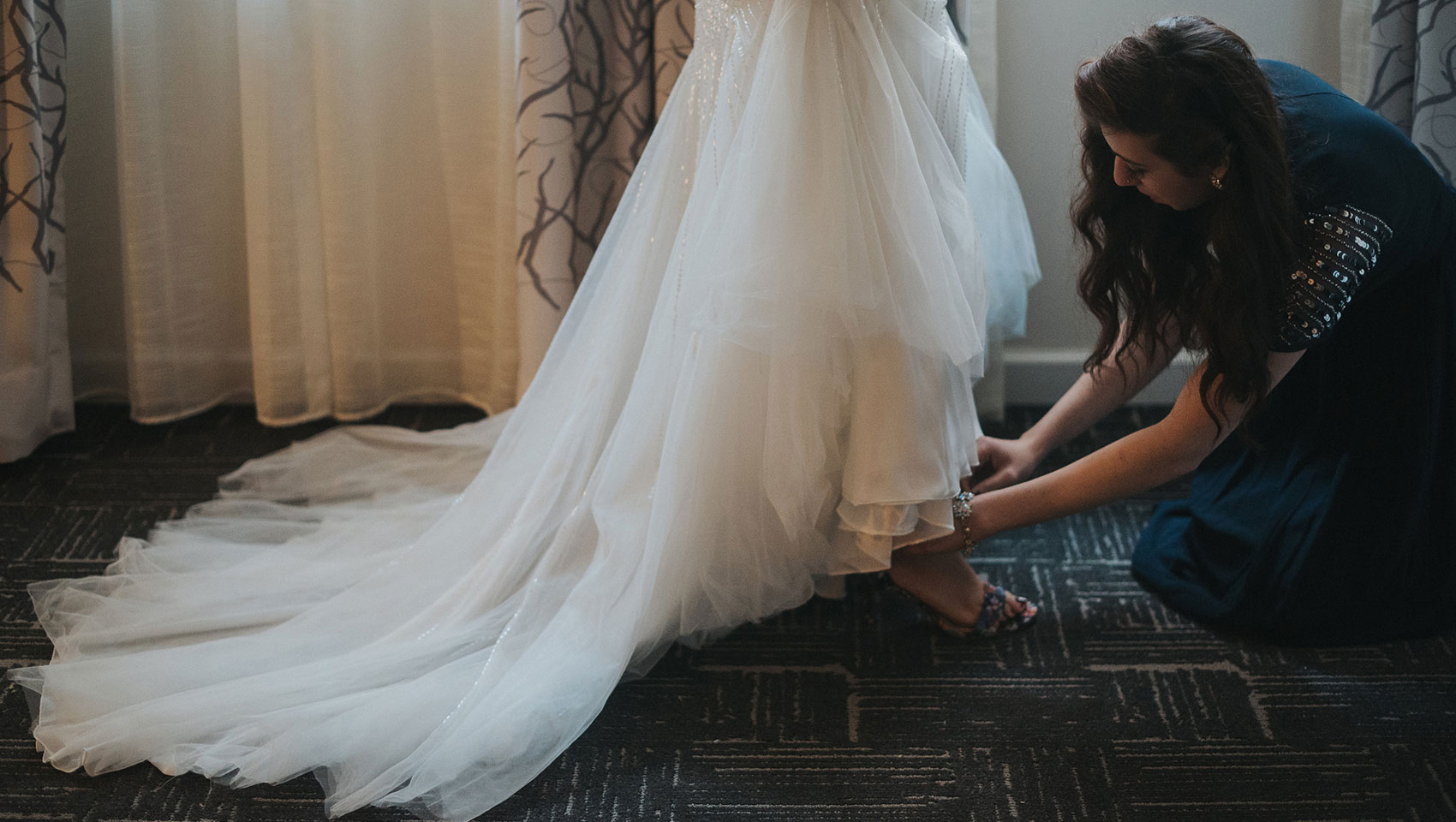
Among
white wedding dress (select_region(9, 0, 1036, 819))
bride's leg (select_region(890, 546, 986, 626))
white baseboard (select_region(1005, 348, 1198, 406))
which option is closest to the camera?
white wedding dress (select_region(9, 0, 1036, 819))

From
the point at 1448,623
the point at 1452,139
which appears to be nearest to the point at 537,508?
the point at 1448,623

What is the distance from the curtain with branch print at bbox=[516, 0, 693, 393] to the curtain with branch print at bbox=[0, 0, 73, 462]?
790 millimetres

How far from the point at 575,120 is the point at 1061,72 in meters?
0.86

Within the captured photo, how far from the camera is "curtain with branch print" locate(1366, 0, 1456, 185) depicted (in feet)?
6.20

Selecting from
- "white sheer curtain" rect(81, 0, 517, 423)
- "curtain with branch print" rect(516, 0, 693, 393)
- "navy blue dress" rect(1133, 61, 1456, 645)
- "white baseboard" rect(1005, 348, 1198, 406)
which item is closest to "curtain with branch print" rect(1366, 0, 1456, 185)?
"navy blue dress" rect(1133, 61, 1456, 645)

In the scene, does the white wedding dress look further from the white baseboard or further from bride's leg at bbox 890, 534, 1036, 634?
the white baseboard

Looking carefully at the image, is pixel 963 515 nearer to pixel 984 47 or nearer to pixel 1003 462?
pixel 1003 462

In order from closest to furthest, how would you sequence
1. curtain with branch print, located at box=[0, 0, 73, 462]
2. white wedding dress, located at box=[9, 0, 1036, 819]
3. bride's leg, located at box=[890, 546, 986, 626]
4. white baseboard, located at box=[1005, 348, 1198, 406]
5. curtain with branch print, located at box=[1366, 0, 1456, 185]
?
white wedding dress, located at box=[9, 0, 1036, 819] < bride's leg, located at box=[890, 546, 986, 626] < curtain with branch print, located at box=[1366, 0, 1456, 185] < curtain with branch print, located at box=[0, 0, 73, 462] < white baseboard, located at box=[1005, 348, 1198, 406]

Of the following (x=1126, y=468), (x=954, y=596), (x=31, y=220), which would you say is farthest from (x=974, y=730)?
(x=31, y=220)

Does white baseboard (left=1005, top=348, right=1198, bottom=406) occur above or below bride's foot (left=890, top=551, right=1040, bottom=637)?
above

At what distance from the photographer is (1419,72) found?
1.92 m

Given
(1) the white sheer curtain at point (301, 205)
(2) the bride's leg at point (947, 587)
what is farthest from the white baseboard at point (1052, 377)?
(2) the bride's leg at point (947, 587)

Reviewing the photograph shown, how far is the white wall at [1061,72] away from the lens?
83.3 inches

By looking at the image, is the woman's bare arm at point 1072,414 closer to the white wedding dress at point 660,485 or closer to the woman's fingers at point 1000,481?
the woman's fingers at point 1000,481
